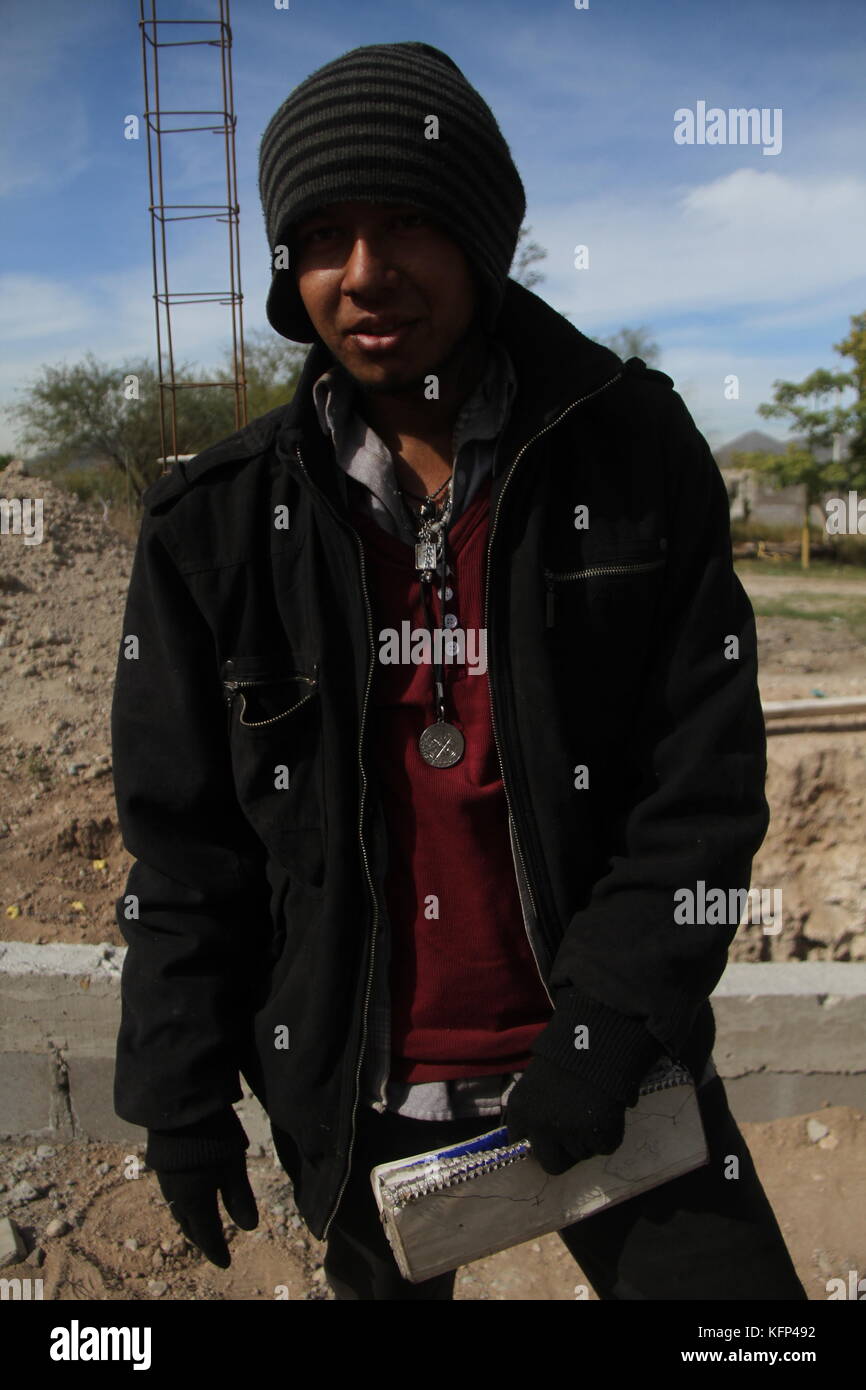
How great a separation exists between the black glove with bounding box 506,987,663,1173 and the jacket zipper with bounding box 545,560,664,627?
53cm

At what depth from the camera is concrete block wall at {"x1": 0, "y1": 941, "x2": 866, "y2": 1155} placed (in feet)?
9.69

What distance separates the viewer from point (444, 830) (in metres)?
1.54

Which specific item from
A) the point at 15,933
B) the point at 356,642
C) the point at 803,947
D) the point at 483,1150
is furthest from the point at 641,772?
the point at 803,947

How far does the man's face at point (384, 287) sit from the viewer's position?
4.68 feet

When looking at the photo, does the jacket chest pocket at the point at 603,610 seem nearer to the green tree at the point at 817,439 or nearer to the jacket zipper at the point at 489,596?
the jacket zipper at the point at 489,596

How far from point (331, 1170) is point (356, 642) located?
789mm

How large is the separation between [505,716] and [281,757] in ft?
1.10

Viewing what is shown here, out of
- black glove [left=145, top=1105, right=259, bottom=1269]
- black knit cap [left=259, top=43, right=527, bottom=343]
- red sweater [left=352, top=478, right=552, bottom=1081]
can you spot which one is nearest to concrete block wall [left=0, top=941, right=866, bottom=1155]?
A: black glove [left=145, top=1105, right=259, bottom=1269]

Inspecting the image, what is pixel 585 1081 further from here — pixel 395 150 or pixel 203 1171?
pixel 395 150

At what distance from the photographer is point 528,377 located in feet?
5.05

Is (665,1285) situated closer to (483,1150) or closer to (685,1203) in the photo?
(685,1203)

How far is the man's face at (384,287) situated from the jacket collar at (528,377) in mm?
108

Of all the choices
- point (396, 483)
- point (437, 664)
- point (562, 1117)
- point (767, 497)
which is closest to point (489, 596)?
point (437, 664)

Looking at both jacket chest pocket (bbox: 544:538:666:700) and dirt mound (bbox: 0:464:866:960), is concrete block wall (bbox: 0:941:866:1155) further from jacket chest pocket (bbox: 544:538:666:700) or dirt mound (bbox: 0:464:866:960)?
jacket chest pocket (bbox: 544:538:666:700)
